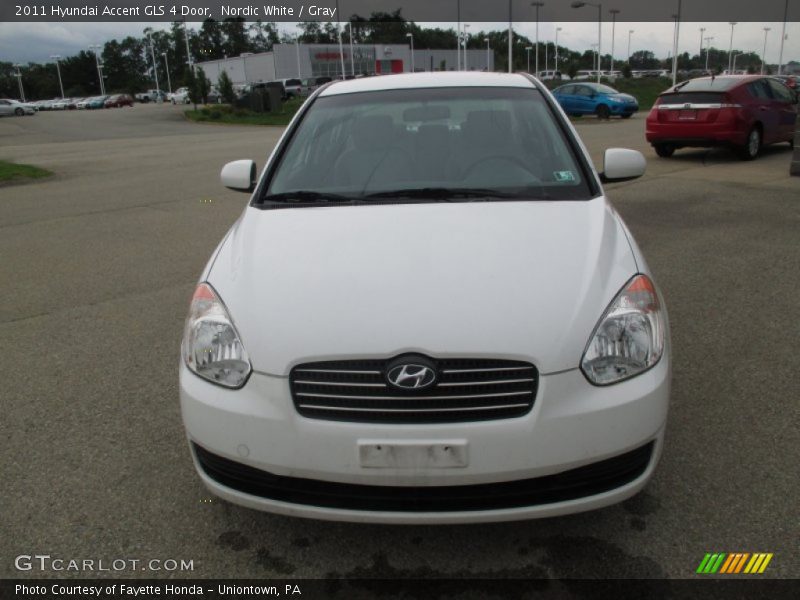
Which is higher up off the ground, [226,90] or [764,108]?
A: [764,108]

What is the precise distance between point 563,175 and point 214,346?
5.99 feet

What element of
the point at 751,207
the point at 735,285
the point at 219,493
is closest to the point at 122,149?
the point at 751,207

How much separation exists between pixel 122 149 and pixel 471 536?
21133 mm

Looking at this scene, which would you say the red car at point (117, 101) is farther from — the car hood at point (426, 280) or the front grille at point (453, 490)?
the front grille at point (453, 490)

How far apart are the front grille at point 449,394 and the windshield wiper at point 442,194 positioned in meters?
1.18

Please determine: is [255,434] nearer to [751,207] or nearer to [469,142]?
[469,142]

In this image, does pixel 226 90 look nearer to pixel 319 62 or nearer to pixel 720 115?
pixel 720 115

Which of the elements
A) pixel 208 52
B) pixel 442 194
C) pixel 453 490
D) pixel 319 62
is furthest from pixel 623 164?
pixel 208 52

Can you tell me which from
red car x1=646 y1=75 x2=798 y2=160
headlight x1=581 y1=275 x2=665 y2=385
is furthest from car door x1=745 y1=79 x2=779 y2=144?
headlight x1=581 y1=275 x2=665 y2=385

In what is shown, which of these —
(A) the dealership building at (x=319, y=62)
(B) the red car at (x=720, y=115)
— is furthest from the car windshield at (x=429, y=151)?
(A) the dealership building at (x=319, y=62)

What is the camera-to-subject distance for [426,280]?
7.82 feet


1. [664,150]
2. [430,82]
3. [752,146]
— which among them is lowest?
[664,150]

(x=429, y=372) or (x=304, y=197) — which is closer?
(x=429, y=372)

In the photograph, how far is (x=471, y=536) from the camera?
2533 millimetres
